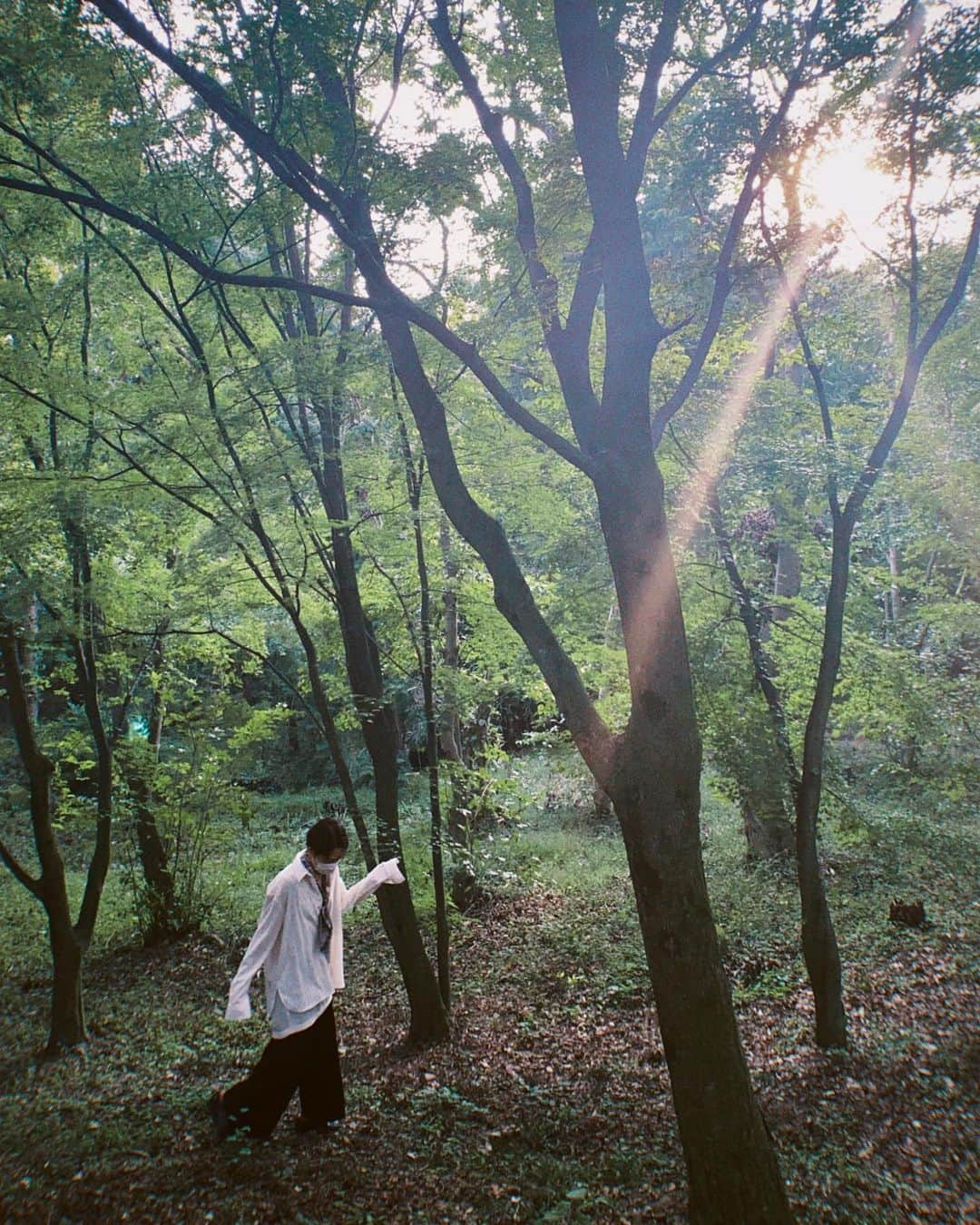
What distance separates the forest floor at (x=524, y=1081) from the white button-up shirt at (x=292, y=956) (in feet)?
2.36

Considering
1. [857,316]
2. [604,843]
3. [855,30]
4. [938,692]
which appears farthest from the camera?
[604,843]

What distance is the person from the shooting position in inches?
155

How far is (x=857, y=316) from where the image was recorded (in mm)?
6410

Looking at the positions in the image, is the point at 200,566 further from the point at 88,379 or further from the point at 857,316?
the point at 857,316

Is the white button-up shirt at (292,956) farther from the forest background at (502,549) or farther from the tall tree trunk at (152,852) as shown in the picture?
the tall tree trunk at (152,852)

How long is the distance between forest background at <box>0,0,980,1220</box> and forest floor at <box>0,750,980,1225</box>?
4 centimetres

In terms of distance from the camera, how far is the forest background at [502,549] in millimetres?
3695

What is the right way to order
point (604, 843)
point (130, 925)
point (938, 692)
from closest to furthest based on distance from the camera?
1. point (938, 692)
2. point (130, 925)
3. point (604, 843)

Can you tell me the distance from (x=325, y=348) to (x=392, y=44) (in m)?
2.00

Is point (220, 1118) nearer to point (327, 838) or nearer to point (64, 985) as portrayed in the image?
point (327, 838)

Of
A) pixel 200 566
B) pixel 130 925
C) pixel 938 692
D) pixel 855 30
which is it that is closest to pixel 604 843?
pixel 938 692

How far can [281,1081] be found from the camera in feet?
13.0

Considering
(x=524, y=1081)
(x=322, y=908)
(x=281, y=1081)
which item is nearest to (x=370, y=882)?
(x=322, y=908)

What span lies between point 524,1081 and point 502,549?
3673 mm
